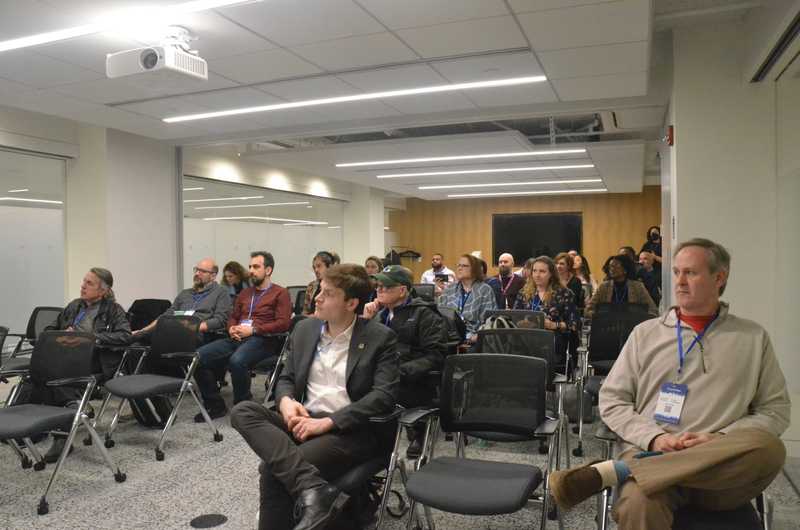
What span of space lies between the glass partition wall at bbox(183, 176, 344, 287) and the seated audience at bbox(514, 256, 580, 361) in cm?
513

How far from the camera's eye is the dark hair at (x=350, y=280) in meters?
3.06

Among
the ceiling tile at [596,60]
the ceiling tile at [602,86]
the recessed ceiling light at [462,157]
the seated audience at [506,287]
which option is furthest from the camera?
the recessed ceiling light at [462,157]

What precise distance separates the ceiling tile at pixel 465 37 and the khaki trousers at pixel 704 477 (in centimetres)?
285

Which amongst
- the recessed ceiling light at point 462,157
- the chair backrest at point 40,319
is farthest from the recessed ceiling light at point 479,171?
the chair backrest at point 40,319

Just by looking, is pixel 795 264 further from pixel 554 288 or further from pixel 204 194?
pixel 204 194

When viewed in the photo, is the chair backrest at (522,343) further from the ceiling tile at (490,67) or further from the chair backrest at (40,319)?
the chair backrest at (40,319)

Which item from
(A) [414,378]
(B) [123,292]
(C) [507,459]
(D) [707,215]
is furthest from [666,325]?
(B) [123,292]

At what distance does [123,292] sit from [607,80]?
5.80 metres

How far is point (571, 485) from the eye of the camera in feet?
7.06

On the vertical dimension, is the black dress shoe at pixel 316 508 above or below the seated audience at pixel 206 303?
below

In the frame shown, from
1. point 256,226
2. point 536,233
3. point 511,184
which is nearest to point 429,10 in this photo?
point 256,226

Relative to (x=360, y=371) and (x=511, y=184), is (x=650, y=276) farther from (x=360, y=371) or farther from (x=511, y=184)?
(x=360, y=371)

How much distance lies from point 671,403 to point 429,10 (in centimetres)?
264

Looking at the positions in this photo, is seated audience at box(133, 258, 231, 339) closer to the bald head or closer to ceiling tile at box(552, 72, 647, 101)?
the bald head
